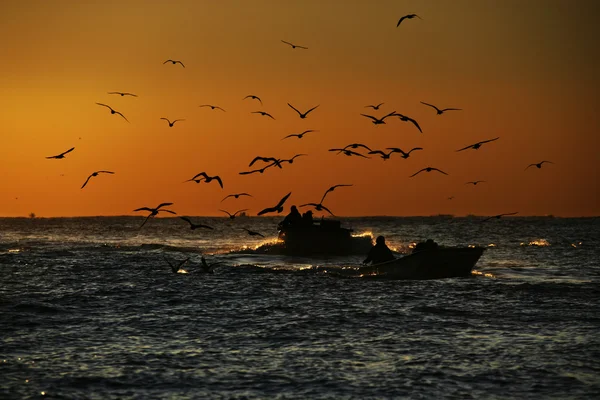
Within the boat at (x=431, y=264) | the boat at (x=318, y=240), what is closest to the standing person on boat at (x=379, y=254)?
the boat at (x=431, y=264)

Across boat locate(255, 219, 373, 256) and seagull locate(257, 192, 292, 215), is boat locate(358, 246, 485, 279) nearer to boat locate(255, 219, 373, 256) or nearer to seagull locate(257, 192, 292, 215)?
seagull locate(257, 192, 292, 215)

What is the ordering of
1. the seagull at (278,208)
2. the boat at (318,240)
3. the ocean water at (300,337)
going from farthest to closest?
the boat at (318,240)
the seagull at (278,208)
the ocean water at (300,337)

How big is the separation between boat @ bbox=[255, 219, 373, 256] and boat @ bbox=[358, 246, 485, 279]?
11.5m

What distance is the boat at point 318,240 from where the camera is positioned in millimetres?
43000

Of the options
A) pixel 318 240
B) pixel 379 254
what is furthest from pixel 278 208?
pixel 318 240

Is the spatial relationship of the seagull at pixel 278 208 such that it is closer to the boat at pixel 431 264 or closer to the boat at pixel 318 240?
the boat at pixel 431 264

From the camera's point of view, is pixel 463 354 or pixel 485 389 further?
pixel 463 354

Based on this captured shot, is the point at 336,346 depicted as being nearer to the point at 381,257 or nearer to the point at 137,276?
the point at 381,257

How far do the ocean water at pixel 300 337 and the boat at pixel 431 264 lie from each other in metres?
0.44

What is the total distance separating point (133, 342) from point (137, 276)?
17.6m

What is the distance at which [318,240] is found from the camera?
4306 centimetres

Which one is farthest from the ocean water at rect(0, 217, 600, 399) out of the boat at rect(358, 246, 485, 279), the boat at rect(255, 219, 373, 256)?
the boat at rect(255, 219, 373, 256)

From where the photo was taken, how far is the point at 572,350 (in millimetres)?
16969

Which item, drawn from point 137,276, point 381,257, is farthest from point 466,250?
point 137,276
